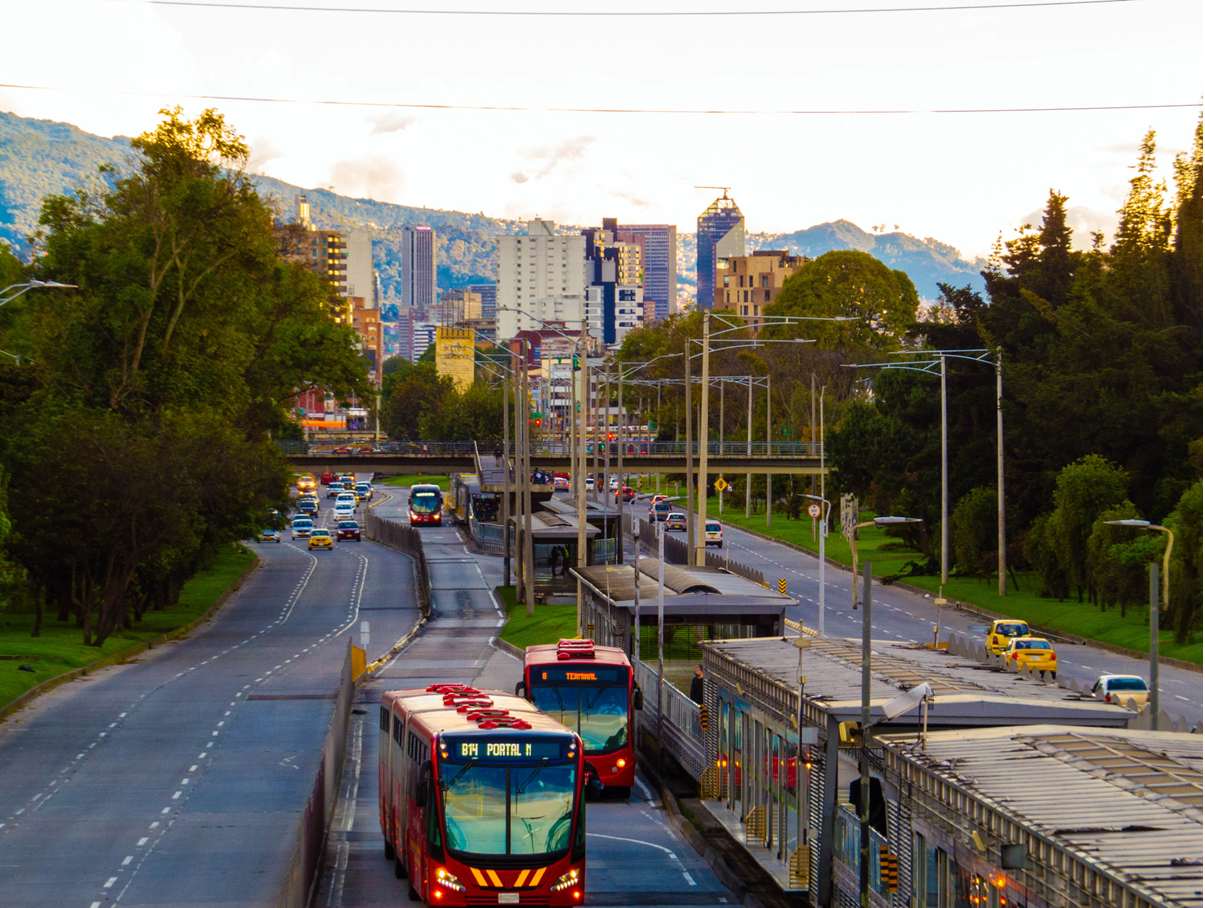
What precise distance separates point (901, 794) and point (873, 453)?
7070cm

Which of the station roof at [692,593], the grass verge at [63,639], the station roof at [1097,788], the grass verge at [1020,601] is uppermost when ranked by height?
the station roof at [1097,788]

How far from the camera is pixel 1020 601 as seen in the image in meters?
64.6

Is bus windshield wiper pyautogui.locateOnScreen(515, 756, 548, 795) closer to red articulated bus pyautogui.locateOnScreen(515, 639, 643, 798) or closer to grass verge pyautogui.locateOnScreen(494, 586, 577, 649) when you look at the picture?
red articulated bus pyautogui.locateOnScreen(515, 639, 643, 798)

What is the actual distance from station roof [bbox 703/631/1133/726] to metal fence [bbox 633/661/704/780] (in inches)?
76.8

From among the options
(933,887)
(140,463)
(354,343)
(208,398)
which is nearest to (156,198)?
(208,398)

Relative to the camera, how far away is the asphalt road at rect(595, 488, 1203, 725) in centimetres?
4316

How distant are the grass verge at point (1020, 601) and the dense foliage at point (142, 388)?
2628 cm

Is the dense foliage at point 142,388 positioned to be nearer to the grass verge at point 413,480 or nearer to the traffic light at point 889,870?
the traffic light at point 889,870

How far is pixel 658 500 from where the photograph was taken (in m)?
109

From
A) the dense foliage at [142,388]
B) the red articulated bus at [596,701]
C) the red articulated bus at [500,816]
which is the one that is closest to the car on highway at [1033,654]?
the red articulated bus at [596,701]

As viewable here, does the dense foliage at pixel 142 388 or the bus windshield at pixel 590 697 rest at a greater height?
the dense foliage at pixel 142 388

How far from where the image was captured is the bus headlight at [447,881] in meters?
18.8

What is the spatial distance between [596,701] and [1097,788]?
1493 cm

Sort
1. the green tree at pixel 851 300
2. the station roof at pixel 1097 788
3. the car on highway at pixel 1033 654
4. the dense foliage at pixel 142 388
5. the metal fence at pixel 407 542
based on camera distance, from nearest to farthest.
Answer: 1. the station roof at pixel 1097 788
2. the car on highway at pixel 1033 654
3. the dense foliage at pixel 142 388
4. the metal fence at pixel 407 542
5. the green tree at pixel 851 300
